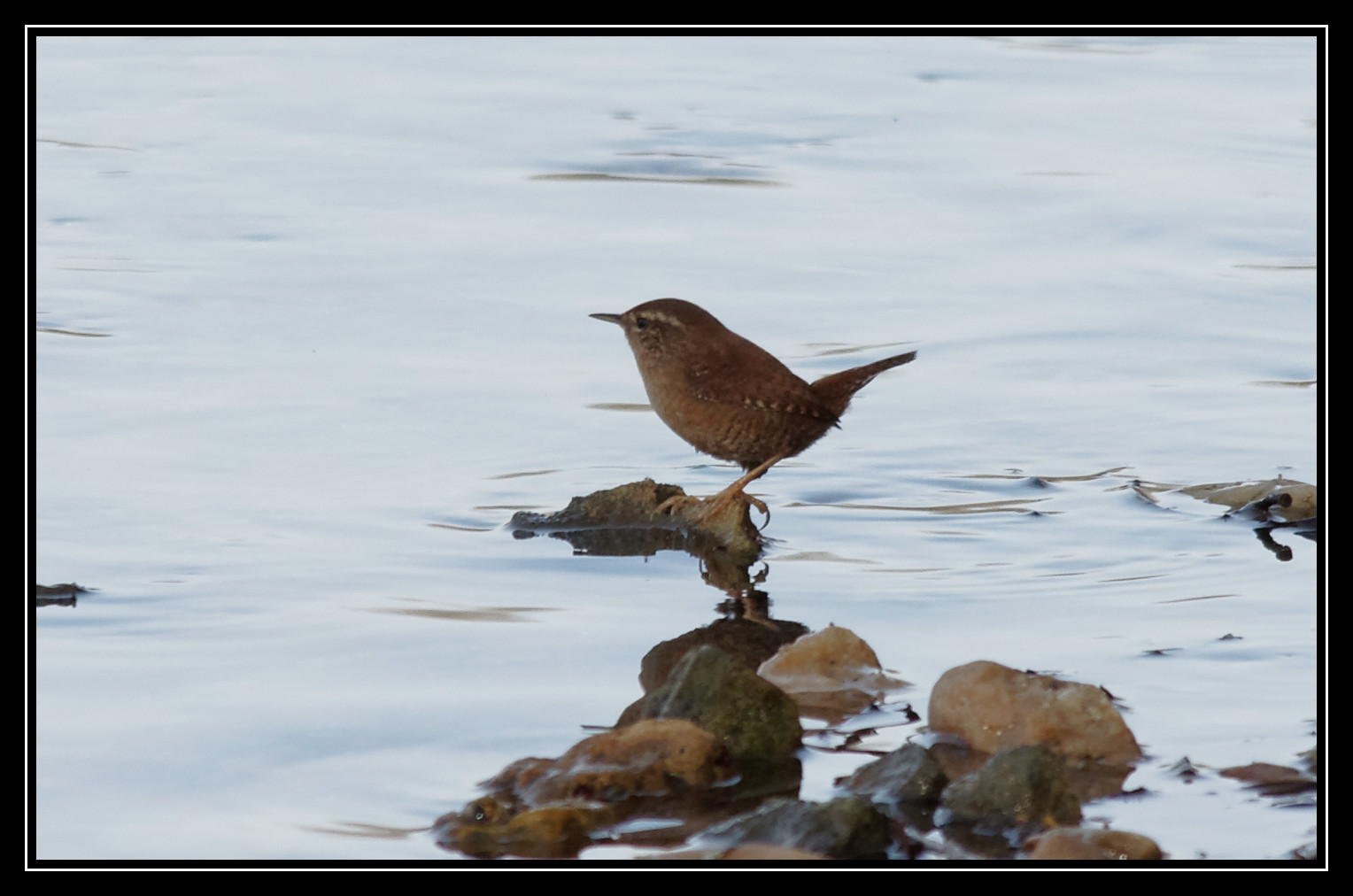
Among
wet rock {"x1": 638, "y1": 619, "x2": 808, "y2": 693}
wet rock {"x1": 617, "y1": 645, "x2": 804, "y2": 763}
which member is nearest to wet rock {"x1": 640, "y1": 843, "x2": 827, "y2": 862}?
wet rock {"x1": 617, "y1": 645, "x2": 804, "y2": 763}

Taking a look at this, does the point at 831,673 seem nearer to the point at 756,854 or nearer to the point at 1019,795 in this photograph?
the point at 1019,795

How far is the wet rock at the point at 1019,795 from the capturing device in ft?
12.2

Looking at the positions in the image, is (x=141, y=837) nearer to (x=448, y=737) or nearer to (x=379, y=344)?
(x=448, y=737)

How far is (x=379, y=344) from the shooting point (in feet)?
25.9

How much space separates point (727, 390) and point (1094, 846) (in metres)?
2.88

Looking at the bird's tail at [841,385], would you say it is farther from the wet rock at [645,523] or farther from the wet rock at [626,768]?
the wet rock at [626,768]

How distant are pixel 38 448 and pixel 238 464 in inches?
30.3

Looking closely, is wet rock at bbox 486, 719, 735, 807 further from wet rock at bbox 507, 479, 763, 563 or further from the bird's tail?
the bird's tail

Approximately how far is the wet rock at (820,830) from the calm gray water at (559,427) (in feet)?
1.48

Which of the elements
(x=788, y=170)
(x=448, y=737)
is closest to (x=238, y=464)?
(x=448, y=737)

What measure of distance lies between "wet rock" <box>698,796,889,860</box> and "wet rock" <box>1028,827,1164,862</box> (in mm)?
340

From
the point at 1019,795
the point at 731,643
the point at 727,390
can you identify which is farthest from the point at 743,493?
the point at 1019,795

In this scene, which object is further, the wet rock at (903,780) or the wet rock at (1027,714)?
the wet rock at (1027,714)

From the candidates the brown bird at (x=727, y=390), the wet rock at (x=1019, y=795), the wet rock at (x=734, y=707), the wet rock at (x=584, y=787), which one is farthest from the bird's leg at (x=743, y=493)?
the wet rock at (x=1019, y=795)
